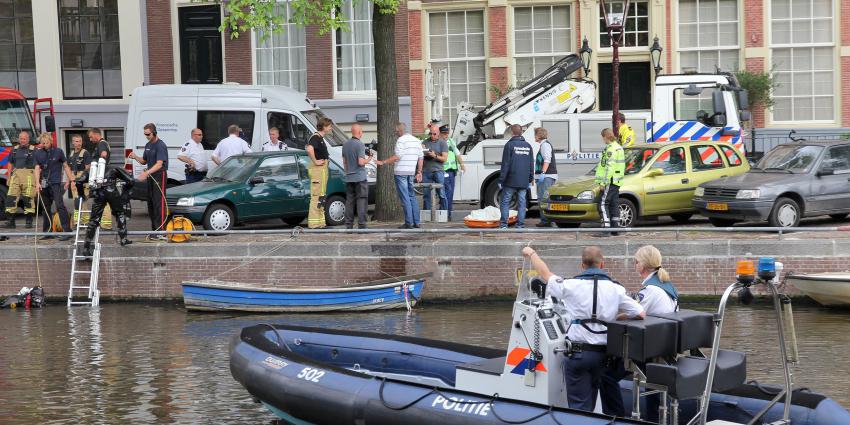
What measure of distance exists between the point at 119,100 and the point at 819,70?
16.8 metres

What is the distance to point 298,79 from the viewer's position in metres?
31.4

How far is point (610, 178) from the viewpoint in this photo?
60.6ft

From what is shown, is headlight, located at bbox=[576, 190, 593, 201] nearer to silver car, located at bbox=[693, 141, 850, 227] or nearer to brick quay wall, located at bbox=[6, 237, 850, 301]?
silver car, located at bbox=[693, 141, 850, 227]

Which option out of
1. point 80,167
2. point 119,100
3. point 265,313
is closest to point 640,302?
point 265,313

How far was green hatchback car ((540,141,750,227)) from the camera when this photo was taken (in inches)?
779

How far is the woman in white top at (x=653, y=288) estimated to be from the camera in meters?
9.47

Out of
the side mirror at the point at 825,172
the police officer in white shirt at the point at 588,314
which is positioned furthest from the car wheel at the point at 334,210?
the police officer in white shirt at the point at 588,314

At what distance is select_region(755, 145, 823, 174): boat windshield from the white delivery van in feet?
28.8

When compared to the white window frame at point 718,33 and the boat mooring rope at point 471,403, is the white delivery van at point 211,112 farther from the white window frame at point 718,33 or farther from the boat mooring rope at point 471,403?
the boat mooring rope at point 471,403

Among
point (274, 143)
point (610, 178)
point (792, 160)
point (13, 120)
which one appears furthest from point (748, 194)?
point (13, 120)

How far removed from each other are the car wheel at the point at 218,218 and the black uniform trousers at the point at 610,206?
6.06m

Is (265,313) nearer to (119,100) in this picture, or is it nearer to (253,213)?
Answer: (253,213)

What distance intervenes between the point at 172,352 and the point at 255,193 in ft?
20.1

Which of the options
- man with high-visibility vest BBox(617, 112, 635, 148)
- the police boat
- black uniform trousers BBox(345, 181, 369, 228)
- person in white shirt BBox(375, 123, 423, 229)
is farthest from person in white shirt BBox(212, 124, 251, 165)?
the police boat
